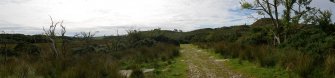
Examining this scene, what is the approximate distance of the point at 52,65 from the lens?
1131cm

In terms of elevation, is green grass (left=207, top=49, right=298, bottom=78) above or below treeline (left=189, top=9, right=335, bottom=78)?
below

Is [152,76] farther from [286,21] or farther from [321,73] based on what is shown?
[286,21]

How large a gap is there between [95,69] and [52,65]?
6.97 feet

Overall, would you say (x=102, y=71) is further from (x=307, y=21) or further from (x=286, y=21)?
(x=307, y=21)

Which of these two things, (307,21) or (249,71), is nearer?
(249,71)

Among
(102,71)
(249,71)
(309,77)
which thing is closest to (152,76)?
(102,71)

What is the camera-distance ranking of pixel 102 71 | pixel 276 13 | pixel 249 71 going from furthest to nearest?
pixel 276 13
pixel 249 71
pixel 102 71

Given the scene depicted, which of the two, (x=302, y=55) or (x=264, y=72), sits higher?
(x=302, y=55)

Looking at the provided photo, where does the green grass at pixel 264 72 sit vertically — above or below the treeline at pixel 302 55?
below

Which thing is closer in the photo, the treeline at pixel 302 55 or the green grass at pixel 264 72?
the treeline at pixel 302 55

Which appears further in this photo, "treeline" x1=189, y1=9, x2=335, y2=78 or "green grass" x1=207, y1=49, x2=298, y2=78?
"green grass" x1=207, y1=49, x2=298, y2=78

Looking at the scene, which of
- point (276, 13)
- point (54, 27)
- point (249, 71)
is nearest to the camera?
point (249, 71)

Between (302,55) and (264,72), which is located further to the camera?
(264,72)

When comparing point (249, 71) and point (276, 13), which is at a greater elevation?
point (276, 13)
